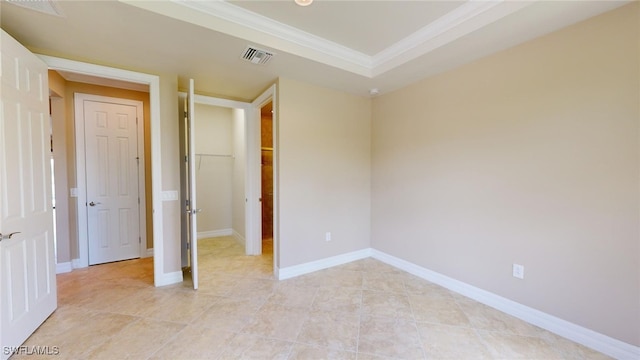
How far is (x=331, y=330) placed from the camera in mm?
2102

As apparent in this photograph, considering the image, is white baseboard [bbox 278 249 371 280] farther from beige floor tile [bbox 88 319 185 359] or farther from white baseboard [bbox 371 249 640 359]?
beige floor tile [bbox 88 319 185 359]

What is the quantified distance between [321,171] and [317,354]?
211 cm

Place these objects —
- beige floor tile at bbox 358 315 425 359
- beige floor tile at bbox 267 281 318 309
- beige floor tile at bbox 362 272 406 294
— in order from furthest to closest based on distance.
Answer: beige floor tile at bbox 362 272 406 294 → beige floor tile at bbox 267 281 318 309 → beige floor tile at bbox 358 315 425 359

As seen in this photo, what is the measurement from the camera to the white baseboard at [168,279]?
286 cm

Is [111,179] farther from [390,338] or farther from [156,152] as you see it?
[390,338]

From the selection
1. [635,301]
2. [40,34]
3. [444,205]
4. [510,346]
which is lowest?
[510,346]

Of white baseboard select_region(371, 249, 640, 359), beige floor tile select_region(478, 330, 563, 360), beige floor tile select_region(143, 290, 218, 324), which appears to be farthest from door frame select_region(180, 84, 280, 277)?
beige floor tile select_region(478, 330, 563, 360)

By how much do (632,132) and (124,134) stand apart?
17.7ft

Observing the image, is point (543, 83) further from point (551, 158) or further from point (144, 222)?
point (144, 222)

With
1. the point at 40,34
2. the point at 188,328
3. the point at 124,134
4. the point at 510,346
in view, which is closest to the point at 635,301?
the point at 510,346

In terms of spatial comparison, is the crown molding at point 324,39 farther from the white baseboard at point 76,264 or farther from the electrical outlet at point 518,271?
the white baseboard at point 76,264

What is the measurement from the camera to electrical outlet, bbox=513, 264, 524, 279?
89.4 inches

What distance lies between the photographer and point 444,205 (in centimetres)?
291

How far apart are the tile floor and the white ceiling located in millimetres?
2437
